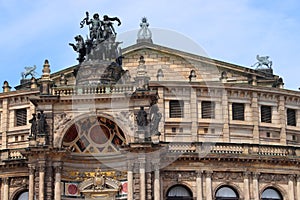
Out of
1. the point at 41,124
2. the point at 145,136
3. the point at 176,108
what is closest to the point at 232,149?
the point at 176,108

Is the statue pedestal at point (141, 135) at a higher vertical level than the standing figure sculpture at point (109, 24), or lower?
lower

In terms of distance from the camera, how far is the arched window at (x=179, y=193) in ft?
173

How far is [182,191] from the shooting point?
53344 millimetres

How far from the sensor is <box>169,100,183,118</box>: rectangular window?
60531mm

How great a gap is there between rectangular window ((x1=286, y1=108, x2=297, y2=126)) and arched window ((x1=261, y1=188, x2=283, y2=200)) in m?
10.3

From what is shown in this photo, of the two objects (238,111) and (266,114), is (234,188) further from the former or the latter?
(266,114)

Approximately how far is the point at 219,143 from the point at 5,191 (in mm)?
17431

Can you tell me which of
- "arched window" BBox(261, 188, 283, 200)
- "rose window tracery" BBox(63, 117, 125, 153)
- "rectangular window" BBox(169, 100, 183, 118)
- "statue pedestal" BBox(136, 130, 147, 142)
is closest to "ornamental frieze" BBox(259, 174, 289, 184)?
"arched window" BBox(261, 188, 283, 200)

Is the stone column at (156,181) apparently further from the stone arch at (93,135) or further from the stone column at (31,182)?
the stone column at (31,182)

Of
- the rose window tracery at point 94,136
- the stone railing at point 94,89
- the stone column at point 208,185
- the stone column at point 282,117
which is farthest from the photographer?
the stone column at point 282,117

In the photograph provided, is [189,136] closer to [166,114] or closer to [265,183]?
[166,114]

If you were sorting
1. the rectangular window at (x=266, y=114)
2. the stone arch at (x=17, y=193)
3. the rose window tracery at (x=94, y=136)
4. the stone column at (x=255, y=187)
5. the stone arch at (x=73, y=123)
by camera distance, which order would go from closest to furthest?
1. the stone arch at (x=73, y=123)
2. the rose window tracery at (x=94, y=136)
3. the stone column at (x=255, y=187)
4. the stone arch at (x=17, y=193)
5. the rectangular window at (x=266, y=114)

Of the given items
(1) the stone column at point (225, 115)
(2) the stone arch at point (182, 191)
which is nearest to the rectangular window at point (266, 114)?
(1) the stone column at point (225, 115)

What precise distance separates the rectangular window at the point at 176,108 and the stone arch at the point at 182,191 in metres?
8.95
